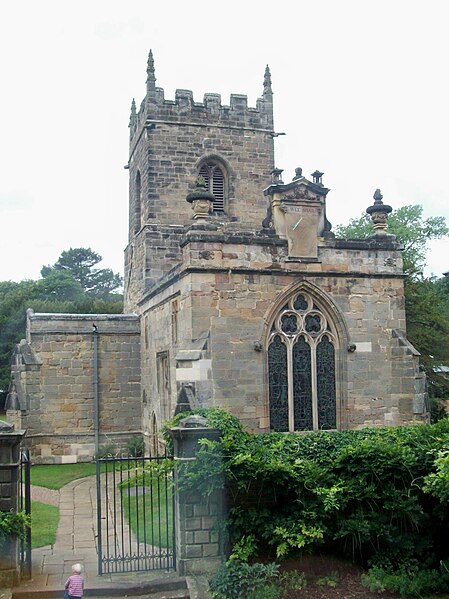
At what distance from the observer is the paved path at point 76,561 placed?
376 inches

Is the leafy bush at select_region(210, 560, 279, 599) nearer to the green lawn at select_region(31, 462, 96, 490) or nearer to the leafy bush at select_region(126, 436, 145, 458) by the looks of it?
the green lawn at select_region(31, 462, 96, 490)

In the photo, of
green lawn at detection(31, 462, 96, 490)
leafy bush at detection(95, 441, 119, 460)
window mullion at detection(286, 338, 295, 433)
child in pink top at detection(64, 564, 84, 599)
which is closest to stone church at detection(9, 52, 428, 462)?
window mullion at detection(286, 338, 295, 433)

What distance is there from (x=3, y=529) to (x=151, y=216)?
15.2m

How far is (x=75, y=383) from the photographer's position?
73.7ft

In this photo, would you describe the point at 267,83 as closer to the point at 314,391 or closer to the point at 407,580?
the point at 314,391

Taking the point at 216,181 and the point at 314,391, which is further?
the point at 216,181

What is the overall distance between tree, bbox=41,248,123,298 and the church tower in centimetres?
4595

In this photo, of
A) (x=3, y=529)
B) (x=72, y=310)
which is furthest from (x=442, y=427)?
(x=72, y=310)

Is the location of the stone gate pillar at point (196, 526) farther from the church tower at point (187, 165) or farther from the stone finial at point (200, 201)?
the church tower at point (187, 165)

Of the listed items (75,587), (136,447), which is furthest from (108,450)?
(75,587)

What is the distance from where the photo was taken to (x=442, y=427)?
11.0 m

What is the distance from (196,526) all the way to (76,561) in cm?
239

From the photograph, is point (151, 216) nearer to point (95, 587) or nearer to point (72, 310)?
point (95, 587)

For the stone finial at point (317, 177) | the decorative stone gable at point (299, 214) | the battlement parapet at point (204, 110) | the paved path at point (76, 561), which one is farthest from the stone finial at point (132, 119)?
the paved path at point (76, 561)
